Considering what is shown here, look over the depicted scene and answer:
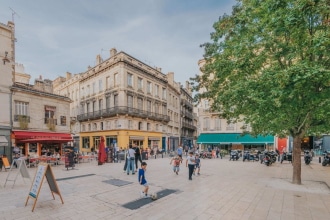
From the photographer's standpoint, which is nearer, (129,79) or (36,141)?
(36,141)

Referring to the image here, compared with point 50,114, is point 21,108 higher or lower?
higher

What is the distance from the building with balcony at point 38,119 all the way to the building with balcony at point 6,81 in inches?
16.7

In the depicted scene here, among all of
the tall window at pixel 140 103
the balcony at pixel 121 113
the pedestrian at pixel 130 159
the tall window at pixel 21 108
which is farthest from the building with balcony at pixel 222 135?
the tall window at pixel 21 108

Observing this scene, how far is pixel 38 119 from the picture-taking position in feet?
63.0

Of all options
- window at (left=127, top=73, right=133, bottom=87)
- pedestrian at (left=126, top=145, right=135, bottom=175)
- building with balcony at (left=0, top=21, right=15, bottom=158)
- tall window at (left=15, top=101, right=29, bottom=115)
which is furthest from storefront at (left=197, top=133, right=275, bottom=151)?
building with balcony at (left=0, top=21, right=15, bottom=158)

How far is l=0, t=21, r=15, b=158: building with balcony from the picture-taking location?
16.5m

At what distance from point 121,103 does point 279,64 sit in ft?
75.3

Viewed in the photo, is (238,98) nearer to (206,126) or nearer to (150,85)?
(206,126)

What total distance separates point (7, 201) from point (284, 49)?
11.7 m

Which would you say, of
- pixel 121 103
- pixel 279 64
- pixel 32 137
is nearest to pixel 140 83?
pixel 121 103

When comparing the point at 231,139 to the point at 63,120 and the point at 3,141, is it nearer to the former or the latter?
the point at 63,120

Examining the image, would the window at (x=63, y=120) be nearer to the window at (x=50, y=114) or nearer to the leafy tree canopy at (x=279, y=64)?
the window at (x=50, y=114)

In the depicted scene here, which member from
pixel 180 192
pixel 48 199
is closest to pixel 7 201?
pixel 48 199

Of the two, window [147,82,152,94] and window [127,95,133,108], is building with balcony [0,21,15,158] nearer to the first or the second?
window [127,95,133,108]
